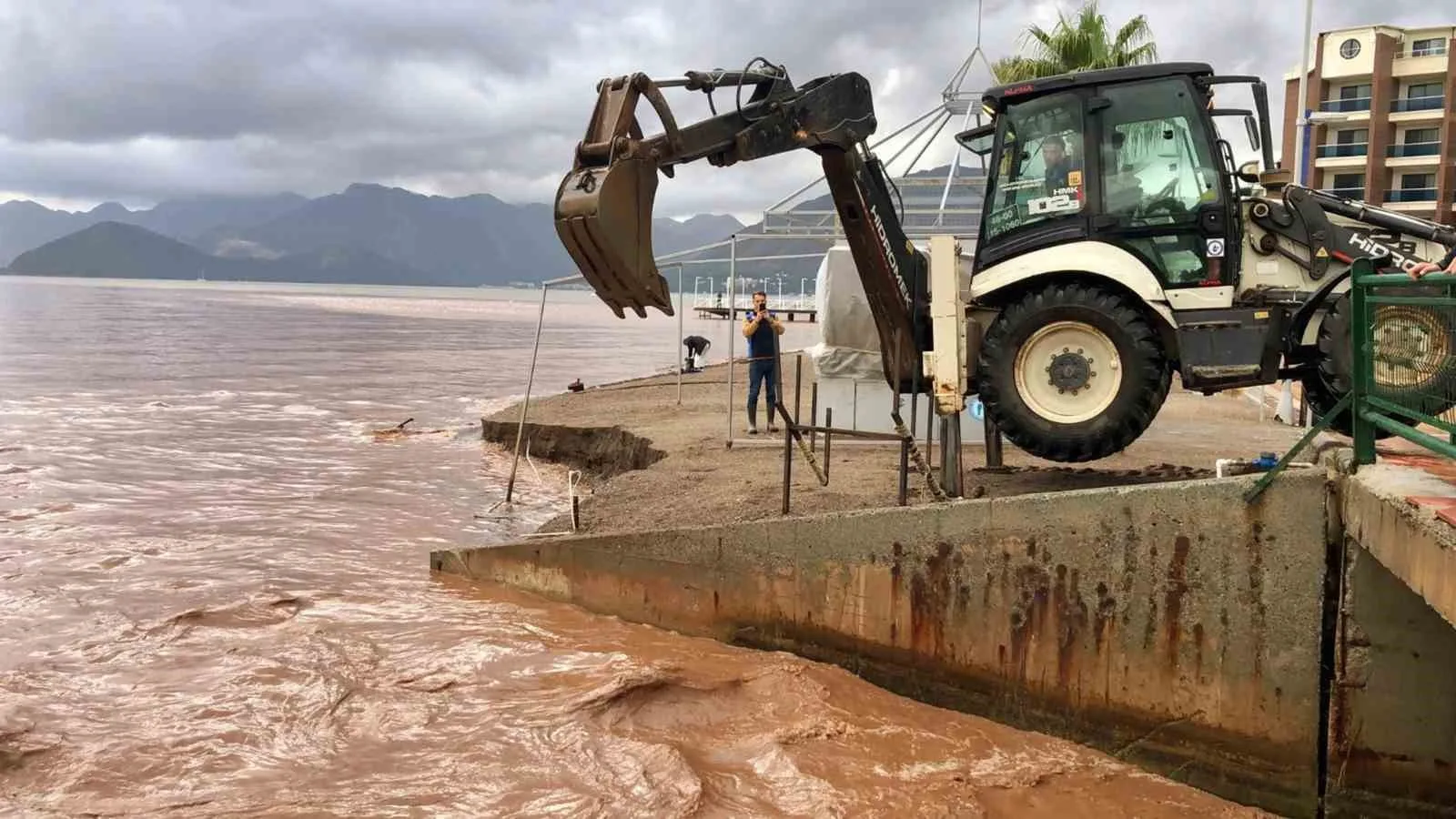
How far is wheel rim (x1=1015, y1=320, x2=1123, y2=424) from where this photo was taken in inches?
275

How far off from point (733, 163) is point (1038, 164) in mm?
2239

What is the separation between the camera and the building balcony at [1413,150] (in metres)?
50.6

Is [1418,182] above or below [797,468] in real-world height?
above

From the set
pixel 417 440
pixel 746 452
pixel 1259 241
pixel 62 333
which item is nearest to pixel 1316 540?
pixel 1259 241

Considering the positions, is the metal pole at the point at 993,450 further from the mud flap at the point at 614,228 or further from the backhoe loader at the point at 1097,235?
the mud flap at the point at 614,228

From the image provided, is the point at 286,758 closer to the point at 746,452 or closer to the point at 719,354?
the point at 746,452

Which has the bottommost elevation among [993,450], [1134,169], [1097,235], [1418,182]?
[993,450]

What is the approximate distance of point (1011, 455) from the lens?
447 inches

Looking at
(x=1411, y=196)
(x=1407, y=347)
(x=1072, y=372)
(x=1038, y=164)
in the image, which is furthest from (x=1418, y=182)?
(x=1407, y=347)

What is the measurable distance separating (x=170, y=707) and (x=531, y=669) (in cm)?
214

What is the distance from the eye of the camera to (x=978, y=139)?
8.60 metres

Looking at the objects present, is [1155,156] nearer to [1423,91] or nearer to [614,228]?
[614,228]

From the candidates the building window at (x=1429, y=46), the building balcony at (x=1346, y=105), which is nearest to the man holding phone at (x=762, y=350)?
the building balcony at (x=1346, y=105)

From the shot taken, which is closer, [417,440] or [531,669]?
[531,669]
